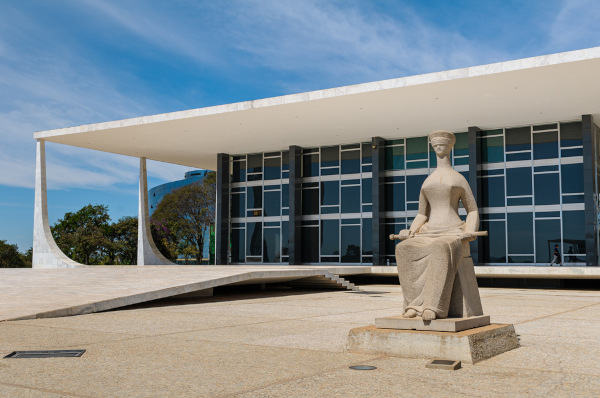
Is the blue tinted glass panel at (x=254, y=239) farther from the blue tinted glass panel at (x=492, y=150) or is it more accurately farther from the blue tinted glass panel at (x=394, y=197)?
the blue tinted glass panel at (x=492, y=150)

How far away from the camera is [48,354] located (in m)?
7.29

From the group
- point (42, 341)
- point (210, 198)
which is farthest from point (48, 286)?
point (210, 198)

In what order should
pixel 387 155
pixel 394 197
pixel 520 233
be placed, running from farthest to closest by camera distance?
pixel 387 155, pixel 394 197, pixel 520 233

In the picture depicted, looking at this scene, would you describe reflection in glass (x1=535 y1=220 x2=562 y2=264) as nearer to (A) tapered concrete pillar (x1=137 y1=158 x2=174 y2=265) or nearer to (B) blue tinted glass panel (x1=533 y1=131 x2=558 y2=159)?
(B) blue tinted glass panel (x1=533 y1=131 x2=558 y2=159)

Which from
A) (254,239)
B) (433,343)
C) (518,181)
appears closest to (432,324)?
(433,343)

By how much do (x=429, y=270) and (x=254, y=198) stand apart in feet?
94.7

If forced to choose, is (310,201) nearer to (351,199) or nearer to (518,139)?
(351,199)

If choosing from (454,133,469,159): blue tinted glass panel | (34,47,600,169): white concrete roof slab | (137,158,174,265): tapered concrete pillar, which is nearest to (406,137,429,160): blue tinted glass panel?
(34,47,600,169): white concrete roof slab

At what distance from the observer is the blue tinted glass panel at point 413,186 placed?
3062 cm

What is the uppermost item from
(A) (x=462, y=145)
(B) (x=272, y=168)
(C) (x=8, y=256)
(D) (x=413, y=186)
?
(A) (x=462, y=145)

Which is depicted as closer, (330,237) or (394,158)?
(394,158)

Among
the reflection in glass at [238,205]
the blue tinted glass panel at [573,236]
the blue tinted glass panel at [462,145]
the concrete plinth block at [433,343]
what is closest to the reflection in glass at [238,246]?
the reflection in glass at [238,205]

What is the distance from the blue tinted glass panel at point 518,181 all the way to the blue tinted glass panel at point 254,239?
14.1 metres

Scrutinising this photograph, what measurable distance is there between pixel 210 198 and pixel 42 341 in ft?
145
